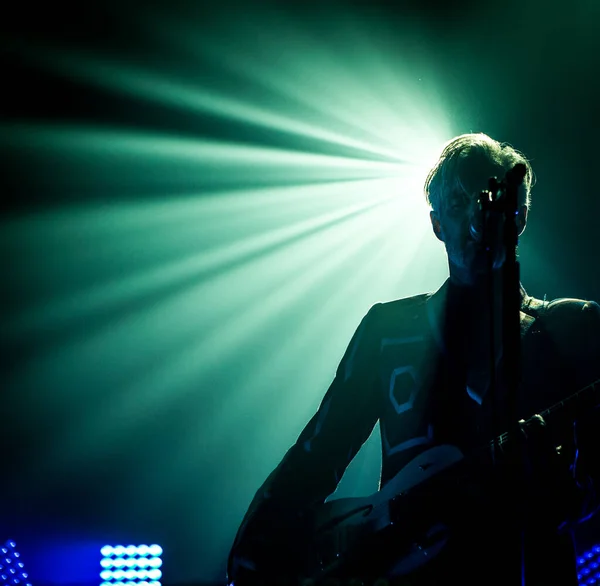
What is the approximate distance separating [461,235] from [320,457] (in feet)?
2.78

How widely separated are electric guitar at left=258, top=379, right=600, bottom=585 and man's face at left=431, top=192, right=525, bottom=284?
503 millimetres

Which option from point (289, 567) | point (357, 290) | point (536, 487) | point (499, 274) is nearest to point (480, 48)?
point (357, 290)

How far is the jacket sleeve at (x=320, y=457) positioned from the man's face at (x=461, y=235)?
37cm

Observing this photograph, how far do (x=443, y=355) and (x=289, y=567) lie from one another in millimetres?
→ 804

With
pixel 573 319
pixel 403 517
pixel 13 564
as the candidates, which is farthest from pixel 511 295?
pixel 13 564

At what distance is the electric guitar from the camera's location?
4.64 ft

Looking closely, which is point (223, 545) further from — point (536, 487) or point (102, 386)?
point (536, 487)

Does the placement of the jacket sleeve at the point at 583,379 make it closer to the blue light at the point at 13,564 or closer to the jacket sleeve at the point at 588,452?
the jacket sleeve at the point at 588,452

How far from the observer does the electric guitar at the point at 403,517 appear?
1.41 metres

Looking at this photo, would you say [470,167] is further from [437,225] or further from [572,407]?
[572,407]

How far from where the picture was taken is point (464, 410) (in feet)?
5.26

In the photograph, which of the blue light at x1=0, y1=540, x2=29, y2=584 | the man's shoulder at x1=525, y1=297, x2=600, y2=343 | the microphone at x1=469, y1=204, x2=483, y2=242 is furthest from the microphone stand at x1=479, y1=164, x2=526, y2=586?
the blue light at x1=0, y1=540, x2=29, y2=584

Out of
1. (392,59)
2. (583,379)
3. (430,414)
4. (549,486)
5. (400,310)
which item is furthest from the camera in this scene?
(392,59)

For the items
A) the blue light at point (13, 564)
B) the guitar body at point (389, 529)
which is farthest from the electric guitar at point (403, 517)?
the blue light at point (13, 564)
